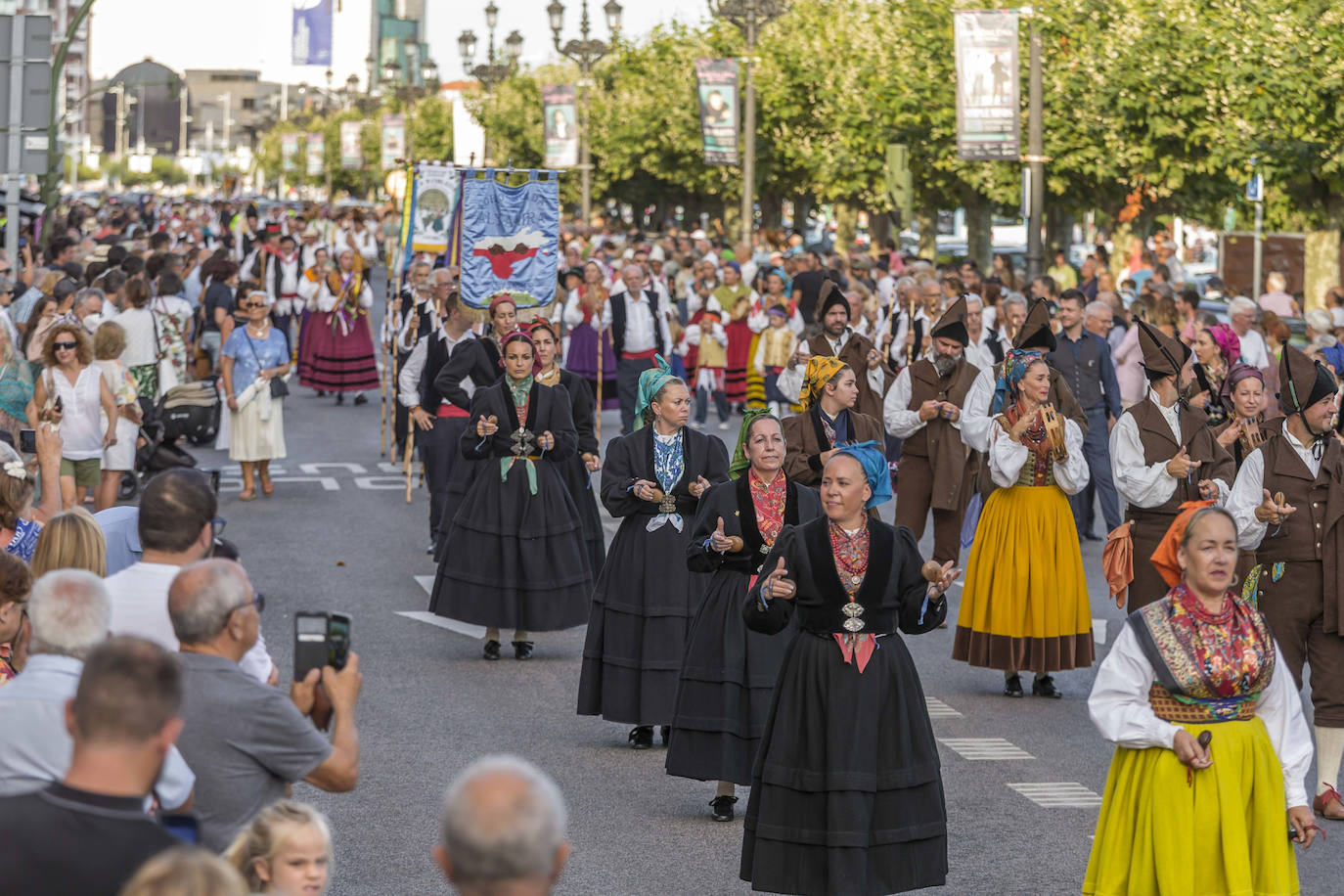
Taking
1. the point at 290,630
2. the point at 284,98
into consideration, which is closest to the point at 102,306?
the point at 290,630

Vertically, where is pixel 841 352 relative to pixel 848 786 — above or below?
above

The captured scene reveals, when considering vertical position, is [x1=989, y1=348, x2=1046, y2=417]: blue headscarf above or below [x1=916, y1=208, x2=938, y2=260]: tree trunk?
below

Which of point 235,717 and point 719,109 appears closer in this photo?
point 235,717

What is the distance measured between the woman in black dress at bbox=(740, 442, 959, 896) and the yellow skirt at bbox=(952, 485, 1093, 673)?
4023mm

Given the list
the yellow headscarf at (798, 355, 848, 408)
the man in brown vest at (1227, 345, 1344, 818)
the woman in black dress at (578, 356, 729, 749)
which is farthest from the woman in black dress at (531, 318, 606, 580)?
the man in brown vest at (1227, 345, 1344, 818)

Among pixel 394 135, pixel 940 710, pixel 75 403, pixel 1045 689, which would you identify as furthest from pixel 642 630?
pixel 394 135

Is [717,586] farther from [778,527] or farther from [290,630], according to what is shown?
[290,630]

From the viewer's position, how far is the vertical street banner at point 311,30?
168 meters

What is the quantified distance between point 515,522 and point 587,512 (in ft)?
3.50

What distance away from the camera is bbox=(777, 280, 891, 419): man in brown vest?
1470 centimetres

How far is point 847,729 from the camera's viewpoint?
7.35 meters

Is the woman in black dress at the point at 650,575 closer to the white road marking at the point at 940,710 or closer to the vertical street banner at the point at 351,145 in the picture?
the white road marking at the point at 940,710

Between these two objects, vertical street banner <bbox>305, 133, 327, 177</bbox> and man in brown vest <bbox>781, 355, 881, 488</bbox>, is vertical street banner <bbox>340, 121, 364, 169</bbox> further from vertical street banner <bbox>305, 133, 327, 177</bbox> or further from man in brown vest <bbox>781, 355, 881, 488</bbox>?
man in brown vest <bbox>781, 355, 881, 488</bbox>

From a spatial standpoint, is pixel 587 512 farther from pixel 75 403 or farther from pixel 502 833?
pixel 502 833
